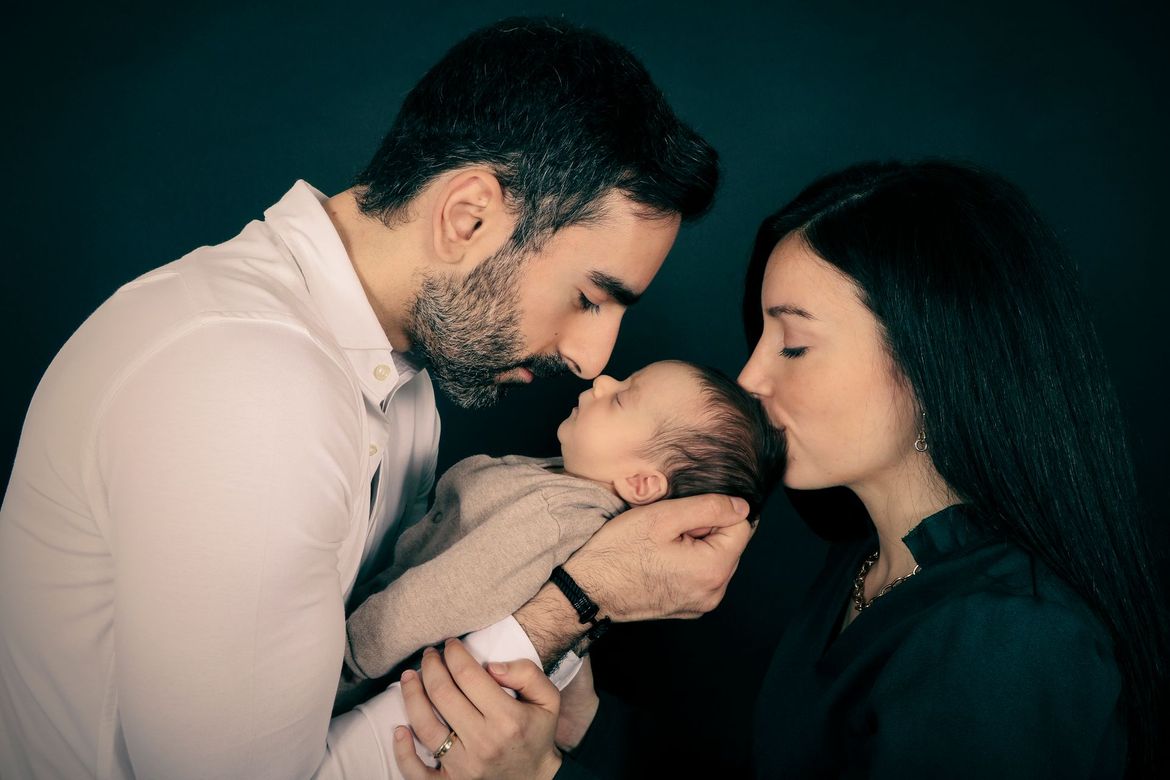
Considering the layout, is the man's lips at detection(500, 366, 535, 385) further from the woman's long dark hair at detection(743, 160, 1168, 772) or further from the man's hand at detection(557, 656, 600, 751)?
the woman's long dark hair at detection(743, 160, 1168, 772)

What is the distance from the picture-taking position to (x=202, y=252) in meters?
1.55

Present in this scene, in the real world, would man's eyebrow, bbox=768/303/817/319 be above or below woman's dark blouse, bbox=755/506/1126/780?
above

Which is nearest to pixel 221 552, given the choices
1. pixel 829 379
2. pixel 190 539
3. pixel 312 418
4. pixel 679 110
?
pixel 190 539

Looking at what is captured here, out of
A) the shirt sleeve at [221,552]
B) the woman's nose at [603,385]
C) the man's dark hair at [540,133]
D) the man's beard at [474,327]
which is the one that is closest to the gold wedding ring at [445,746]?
the shirt sleeve at [221,552]

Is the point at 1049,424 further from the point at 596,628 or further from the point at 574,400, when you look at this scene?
the point at 574,400

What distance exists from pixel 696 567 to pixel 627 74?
3.54 feet

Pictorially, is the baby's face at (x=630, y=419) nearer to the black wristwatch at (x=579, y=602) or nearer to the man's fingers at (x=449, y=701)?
the black wristwatch at (x=579, y=602)

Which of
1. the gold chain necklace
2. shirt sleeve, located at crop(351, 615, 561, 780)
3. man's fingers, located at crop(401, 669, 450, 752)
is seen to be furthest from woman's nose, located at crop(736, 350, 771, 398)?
man's fingers, located at crop(401, 669, 450, 752)

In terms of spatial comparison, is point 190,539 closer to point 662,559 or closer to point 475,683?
point 475,683

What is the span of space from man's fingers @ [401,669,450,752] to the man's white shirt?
4 cm

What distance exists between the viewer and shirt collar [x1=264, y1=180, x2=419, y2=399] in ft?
5.50

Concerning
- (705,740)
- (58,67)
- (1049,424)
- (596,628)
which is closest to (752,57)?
(1049,424)

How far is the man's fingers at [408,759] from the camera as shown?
151cm

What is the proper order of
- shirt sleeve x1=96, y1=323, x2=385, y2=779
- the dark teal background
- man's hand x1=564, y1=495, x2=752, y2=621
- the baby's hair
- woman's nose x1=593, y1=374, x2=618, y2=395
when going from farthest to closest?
the dark teal background → woman's nose x1=593, y1=374, x2=618, y2=395 → the baby's hair → man's hand x1=564, y1=495, x2=752, y2=621 → shirt sleeve x1=96, y1=323, x2=385, y2=779
